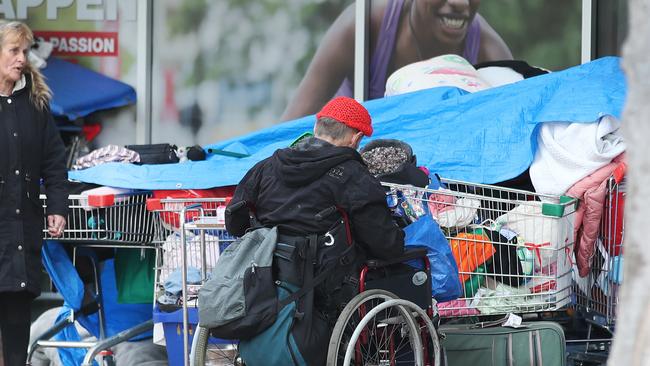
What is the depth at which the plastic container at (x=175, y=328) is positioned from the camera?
233 inches

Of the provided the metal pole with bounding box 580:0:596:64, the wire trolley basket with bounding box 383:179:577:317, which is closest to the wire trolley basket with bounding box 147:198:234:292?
the wire trolley basket with bounding box 383:179:577:317

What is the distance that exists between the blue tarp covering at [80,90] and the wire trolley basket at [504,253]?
4.05 meters

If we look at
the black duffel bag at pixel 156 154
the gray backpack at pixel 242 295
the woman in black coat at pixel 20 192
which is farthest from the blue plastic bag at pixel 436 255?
the black duffel bag at pixel 156 154

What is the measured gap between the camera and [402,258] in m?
5.20

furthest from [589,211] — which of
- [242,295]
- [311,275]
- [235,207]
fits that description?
[242,295]

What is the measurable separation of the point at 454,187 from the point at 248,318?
2039 mm

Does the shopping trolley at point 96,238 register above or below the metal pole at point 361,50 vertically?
below

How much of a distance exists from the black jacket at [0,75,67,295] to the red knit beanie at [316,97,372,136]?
1.48 m

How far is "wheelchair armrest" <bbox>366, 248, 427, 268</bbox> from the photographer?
16.8ft

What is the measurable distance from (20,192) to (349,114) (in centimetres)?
165

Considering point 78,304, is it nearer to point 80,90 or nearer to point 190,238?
point 190,238

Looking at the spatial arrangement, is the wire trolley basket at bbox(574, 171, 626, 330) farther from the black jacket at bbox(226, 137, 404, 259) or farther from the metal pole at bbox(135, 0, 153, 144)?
the metal pole at bbox(135, 0, 153, 144)

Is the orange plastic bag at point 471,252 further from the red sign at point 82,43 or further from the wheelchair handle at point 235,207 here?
the red sign at point 82,43

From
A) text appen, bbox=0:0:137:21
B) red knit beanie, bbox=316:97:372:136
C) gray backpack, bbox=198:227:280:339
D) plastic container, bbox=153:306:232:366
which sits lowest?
plastic container, bbox=153:306:232:366
